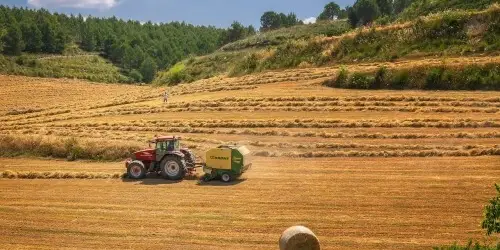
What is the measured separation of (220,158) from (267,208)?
192 inches

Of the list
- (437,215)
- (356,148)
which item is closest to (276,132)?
(356,148)

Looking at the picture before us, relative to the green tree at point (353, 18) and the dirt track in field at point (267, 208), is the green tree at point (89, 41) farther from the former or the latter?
the dirt track in field at point (267, 208)

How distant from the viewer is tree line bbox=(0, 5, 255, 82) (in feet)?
442

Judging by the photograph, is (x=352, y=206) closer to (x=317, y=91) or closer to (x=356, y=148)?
(x=356, y=148)

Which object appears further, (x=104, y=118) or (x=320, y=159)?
(x=104, y=118)

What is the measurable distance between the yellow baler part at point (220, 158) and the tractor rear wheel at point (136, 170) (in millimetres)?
3000

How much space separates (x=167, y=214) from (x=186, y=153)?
633 cm

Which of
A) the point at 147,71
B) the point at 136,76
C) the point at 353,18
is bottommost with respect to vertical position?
the point at 136,76

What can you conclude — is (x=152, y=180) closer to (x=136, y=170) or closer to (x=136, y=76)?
(x=136, y=170)

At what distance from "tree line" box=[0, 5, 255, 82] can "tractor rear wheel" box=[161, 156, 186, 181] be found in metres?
107

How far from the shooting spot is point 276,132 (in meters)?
32.1

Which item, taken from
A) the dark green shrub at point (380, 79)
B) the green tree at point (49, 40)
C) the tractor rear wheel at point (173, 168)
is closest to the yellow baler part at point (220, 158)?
the tractor rear wheel at point (173, 168)

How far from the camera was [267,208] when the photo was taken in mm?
19062

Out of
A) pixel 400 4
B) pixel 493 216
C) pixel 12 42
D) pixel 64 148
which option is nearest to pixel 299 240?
pixel 493 216
